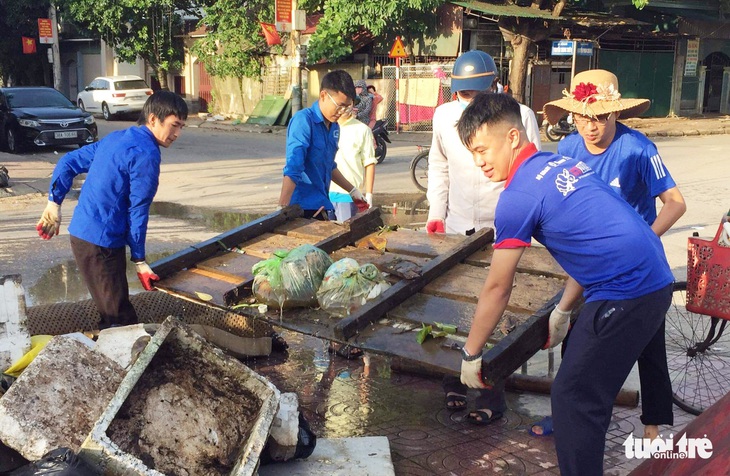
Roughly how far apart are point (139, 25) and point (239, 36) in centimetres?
696

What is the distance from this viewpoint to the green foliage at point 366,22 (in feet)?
72.5

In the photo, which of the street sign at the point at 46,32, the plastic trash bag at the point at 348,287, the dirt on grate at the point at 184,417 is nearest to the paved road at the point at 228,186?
the plastic trash bag at the point at 348,287

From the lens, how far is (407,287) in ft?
12.7

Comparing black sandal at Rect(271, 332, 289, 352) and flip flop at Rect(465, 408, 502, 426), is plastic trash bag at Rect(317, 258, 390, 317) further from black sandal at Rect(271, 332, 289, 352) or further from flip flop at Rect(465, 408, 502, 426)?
black sandal at Rect(271, 332, 289, 352)

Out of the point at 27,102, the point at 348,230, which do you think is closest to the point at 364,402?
the point at 348,230

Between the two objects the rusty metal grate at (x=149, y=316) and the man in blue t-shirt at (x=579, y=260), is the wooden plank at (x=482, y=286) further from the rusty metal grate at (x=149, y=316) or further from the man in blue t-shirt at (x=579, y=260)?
the rusty metal grate at (x=149, y=316)

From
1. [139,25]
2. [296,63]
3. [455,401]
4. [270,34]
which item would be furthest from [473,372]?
[139,25]

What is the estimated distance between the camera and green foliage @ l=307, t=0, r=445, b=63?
22094 mm

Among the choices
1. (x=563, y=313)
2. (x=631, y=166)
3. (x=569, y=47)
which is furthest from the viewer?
(x=569, y=47)

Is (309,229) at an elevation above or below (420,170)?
above

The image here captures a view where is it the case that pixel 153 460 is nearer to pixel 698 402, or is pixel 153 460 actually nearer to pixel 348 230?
pixel 348 230

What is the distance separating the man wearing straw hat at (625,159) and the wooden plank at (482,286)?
0.58 metres

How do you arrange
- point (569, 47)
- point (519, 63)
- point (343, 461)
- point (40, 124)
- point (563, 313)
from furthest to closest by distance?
point (519, 63) < point (569, 47) < point (40, 124) < point (343, 461) < point (563, 313)

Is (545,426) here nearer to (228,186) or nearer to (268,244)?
(268,244)
